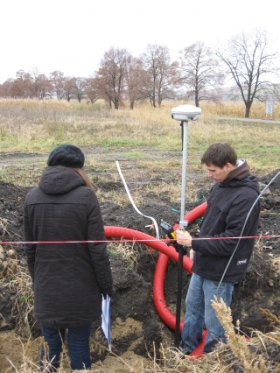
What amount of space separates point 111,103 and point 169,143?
22.2 m

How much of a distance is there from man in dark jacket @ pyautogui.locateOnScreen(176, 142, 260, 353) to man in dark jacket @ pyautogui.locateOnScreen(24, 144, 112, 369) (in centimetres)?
82

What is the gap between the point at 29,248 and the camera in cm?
257

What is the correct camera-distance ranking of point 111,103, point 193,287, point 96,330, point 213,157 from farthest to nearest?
1. point 111,103
2. point 96,330
3. point 193,287
4. point 213,157

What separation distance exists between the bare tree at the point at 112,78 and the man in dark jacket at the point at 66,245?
33263mm

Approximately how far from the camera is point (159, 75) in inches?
1371

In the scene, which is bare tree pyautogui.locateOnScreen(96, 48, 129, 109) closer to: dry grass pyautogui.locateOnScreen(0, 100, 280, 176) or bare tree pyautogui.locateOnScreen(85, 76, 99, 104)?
bare tree pyautogui.locateOnScreen(85, 76, 99, 104)

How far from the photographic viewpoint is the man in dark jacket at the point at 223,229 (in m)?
2.73

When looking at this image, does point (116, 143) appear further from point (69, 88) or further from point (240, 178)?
point (69, 88)

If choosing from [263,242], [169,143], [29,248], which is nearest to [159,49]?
[169,143]

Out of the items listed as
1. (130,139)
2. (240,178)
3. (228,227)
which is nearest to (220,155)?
(240,178)

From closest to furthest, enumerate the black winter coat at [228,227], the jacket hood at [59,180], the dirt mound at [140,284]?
1. the jacket hood at [59,180]
2. the black winter coat at [228,227]
3. the dirt mound at [140,284]

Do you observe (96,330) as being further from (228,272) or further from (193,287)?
(228,272)

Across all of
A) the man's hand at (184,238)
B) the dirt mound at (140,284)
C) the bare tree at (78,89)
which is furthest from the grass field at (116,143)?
the bare tree at (78,89)

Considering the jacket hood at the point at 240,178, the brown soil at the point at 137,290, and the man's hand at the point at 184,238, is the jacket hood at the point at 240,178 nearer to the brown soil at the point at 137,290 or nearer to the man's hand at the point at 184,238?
the man's hand at the point at 184,238
